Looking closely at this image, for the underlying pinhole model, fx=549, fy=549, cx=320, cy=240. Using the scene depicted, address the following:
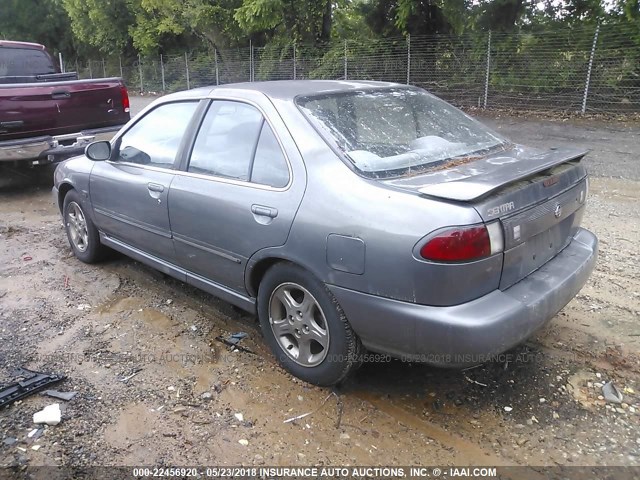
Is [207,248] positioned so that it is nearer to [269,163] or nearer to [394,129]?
[269,163]

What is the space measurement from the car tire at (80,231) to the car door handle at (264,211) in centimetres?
244

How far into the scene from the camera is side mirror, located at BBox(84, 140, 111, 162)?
4.43 m

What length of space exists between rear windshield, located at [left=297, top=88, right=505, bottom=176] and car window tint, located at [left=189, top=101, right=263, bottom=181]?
383mm

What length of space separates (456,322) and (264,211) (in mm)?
1248

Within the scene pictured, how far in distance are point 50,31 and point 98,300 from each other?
119 feet

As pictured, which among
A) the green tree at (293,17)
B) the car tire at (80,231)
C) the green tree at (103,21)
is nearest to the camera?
the car tire at (80,231)

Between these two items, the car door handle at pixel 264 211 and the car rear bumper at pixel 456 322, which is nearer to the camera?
the car rear bumper at pixel 456 322

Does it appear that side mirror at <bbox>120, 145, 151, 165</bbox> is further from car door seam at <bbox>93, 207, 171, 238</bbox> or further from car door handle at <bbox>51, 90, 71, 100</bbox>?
car door handle at <bbox>51, 90, 71, 100</bbox>

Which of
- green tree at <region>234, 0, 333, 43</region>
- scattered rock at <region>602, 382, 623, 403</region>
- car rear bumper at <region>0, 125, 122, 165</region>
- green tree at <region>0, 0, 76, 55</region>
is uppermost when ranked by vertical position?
green tree at <region>0, 0, 76, 55</region>

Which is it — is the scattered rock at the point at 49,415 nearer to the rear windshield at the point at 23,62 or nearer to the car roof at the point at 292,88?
the car roof at the point at 292,88

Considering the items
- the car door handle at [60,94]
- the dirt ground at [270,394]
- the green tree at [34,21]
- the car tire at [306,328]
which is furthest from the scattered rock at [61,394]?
the green tree at [34,21]

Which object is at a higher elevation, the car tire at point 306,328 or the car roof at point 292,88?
the car roof at point 292,88

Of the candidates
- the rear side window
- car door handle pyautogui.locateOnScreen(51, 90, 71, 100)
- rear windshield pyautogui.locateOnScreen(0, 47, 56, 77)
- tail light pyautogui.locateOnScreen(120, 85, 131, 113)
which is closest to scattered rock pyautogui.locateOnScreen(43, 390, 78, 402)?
the rear side window

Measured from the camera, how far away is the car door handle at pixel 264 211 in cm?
308
